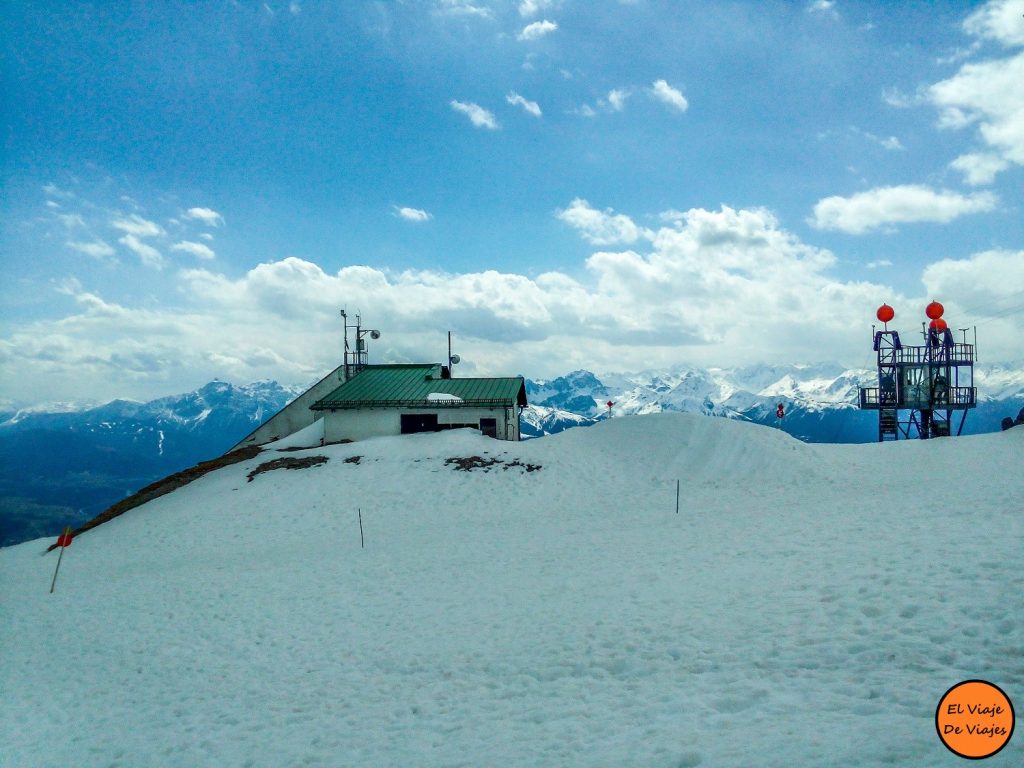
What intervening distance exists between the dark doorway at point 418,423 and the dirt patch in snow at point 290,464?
7191 mm

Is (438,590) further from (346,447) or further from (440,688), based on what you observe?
(346,447)

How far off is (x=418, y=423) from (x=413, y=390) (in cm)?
247

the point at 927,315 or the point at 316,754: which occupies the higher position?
the point at 927,315

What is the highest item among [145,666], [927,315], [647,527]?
[927,315]

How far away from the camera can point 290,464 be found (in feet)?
106

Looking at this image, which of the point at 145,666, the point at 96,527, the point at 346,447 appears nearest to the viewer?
the point at 145,666

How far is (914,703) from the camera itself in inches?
281

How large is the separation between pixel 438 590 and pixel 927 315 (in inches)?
2199

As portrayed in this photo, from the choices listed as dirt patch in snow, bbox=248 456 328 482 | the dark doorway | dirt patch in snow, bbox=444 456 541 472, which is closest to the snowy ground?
dirt patch in snow, bbox=444 456 541 472

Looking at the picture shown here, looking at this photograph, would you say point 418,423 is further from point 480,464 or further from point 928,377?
point 928,377

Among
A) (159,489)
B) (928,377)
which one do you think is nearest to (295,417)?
(159,489)

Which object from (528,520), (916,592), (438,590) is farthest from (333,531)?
(916,592)

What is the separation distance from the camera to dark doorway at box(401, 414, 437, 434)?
38.7 m

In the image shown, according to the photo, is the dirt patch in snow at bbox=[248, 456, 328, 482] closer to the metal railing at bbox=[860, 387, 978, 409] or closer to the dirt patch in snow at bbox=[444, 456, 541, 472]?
the dirt patch in snow at bbox=[444, 456, 541, 472]
